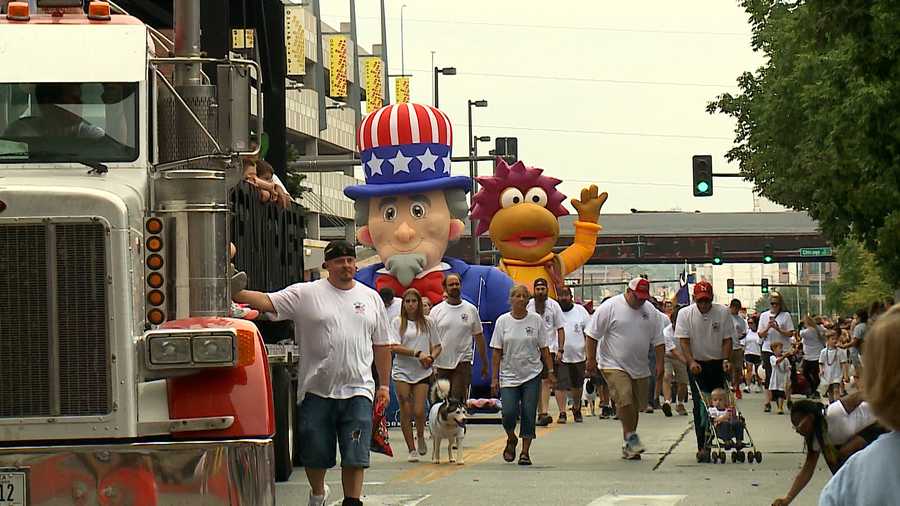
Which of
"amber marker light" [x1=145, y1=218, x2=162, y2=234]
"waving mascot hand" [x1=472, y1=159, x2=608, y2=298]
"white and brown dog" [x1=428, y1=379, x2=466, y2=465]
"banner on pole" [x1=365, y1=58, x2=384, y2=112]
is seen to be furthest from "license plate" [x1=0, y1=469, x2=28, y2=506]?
"banner on pole" [x1=365, y1=58, x2=384, y2=112]

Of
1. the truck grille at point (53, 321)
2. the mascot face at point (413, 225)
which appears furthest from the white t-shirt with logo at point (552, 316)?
the truck grille at point (53, 321)

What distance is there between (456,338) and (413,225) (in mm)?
7263

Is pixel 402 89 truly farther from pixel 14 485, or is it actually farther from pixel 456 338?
pixel 14 485

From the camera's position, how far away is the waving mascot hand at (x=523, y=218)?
3120 cm

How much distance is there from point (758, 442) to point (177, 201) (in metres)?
13.3

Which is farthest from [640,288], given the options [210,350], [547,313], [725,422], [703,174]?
[703,174]

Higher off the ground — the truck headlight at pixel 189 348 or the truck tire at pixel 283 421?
the truck headlight at pixel 189 348

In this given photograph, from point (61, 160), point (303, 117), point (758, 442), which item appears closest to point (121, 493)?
point (61, 160)

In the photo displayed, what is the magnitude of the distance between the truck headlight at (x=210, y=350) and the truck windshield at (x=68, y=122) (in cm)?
A: 139

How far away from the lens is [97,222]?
28.1 feet

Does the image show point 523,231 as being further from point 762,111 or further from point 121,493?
point 121,493

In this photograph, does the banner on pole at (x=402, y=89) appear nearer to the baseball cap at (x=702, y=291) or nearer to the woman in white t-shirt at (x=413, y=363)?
the woman in white t-shirt at (x=413, y=363)

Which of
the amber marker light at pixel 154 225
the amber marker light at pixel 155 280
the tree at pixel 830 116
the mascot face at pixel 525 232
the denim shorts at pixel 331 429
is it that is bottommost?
the denim shorts at pixel 331 429

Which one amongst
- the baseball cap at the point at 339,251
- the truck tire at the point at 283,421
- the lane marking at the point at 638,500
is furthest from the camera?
the truck tire at the point at 283,421
